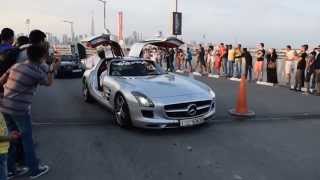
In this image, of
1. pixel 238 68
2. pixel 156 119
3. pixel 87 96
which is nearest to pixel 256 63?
pixel 238 68

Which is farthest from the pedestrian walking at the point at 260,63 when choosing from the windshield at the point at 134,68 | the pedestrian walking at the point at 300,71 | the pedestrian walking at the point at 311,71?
the windshield at the point at 134,68

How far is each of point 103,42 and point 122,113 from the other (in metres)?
4.64

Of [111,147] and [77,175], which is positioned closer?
[77,175]

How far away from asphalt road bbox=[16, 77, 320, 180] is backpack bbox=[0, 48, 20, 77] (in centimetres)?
141

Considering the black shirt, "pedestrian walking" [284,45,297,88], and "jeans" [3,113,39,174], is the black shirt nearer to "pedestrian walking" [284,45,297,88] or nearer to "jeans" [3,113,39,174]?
"pedestrian walking" [284,45,297,88]

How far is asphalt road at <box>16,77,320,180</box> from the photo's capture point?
21.1 ft

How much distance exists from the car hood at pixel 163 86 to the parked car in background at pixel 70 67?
564 inches

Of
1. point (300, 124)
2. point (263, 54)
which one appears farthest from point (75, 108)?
point (263, 54)

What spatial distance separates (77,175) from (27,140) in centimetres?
77

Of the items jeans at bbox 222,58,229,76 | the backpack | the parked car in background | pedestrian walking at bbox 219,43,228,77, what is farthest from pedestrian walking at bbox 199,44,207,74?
the backpack

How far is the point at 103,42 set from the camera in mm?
13547

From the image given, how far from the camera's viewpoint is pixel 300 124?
10.1 m

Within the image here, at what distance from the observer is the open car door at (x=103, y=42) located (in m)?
13.3

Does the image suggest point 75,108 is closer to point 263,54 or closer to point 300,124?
point 300,124
